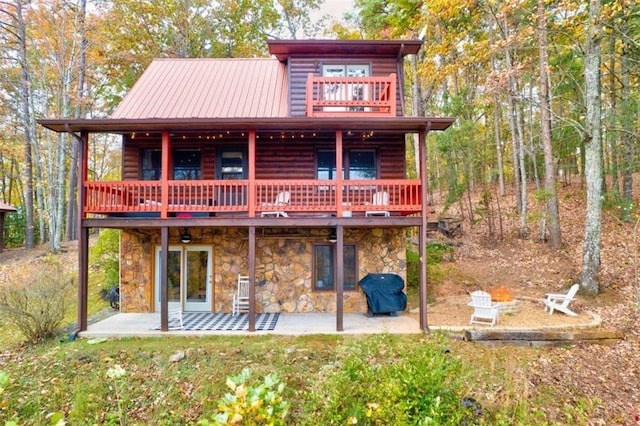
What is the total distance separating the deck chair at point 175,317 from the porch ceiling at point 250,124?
13.6 ft

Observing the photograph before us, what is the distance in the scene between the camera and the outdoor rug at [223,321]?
302 inches

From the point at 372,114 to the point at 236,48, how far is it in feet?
41.3

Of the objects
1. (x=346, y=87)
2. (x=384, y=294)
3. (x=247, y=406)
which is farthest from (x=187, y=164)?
(x=247, y=406)

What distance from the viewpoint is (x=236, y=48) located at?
1834 centimetres

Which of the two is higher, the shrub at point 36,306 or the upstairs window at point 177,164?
the upstairs window at point 177,164

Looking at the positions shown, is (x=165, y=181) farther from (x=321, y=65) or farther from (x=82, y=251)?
(x=321, y=65)

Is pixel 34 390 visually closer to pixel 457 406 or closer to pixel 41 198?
pixel 457 406

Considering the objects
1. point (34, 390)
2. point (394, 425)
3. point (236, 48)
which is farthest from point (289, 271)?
point (236, 48)

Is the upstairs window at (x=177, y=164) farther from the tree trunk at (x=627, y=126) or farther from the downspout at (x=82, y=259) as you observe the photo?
the tree trunk at (x=627, y=126)

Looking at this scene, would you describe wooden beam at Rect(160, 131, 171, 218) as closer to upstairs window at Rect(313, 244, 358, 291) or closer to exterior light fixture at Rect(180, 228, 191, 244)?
exterior light fixture at Rect(180, 228, 191, 244)

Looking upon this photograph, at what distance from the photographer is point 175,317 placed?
331 inches

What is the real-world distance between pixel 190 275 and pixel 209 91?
211 inches

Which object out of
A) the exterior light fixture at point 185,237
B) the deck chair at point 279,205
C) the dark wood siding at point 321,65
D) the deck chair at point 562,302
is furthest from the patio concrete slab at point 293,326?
the dark wood siding at point 321,65

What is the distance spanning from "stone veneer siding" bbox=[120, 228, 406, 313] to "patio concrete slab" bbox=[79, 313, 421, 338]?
426 mm
